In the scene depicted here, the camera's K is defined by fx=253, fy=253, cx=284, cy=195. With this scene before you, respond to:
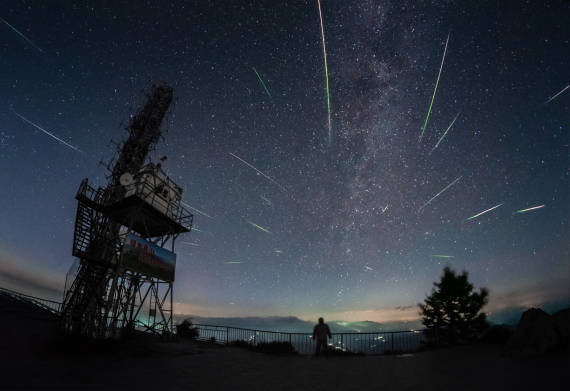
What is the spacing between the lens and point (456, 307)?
3344 cm

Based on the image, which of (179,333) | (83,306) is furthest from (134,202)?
(179,333)

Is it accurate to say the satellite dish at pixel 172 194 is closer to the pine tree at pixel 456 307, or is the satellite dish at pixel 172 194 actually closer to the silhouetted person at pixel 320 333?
the silhouetted person at pixel 320 333

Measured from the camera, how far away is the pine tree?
31.6 m

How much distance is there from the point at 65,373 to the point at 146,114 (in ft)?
71.9

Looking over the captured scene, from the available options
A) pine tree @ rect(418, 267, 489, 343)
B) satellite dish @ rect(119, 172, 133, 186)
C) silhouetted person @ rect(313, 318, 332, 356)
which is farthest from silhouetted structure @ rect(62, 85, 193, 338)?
pine tree @ rect(418, 267, 489, 343)

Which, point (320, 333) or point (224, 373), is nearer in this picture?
point (224, 373)

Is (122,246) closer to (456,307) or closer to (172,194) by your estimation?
(172,194)

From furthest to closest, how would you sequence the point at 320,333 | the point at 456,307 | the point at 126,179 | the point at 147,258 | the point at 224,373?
the point at 456,307
the point at 126,179
the point at 147,258
the point at 320,333
the point at 224,373

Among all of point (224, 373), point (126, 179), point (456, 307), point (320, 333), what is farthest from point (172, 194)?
point (456, 307)

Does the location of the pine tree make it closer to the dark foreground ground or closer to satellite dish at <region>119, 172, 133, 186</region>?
the dark foreground ground

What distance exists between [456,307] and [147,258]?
3737 centimetres

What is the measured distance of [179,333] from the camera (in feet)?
70.2

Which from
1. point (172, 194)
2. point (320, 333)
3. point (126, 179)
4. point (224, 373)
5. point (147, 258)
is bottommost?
point (224, 373)

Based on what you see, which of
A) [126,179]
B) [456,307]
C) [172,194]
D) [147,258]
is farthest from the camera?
[456,307]
